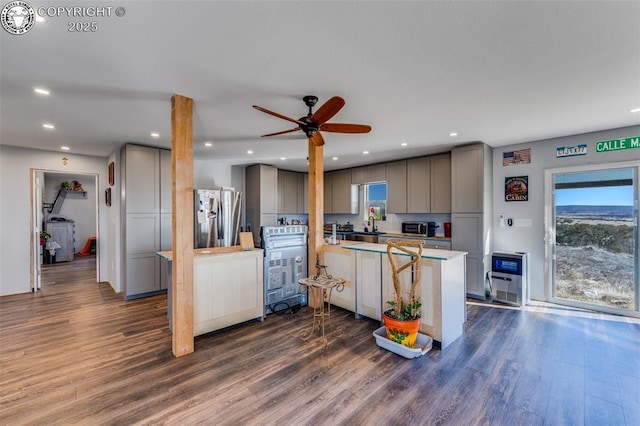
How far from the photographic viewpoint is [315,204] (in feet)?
12.5

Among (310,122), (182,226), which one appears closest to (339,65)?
(310,122)

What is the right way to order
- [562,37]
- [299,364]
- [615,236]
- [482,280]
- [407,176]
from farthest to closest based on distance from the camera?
[407,176] → [482,280] → [615,236] → [299,364] → [562,37]

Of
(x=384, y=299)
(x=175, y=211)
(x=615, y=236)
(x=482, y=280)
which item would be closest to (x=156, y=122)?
(x=175, y=211)

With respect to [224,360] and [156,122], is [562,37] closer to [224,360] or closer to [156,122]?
[224,360]

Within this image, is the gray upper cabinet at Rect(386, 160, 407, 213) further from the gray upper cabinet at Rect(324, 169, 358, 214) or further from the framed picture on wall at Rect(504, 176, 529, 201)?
the framed picture on wall at Rect(504, 176, 529, 201)

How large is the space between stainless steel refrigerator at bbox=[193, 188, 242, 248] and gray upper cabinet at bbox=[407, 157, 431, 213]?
349 centimetres

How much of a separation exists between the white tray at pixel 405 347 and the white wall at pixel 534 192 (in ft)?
8.86

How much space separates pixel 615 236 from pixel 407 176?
309 cm

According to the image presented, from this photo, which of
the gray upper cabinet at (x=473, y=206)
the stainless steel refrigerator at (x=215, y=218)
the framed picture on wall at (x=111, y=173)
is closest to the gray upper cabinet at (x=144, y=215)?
the framed picture on wall at (x=111, y=173)

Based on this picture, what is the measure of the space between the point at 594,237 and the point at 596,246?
0.13 meters

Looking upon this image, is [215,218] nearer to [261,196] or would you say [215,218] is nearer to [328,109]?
[261,196]

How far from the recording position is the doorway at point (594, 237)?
3527mm

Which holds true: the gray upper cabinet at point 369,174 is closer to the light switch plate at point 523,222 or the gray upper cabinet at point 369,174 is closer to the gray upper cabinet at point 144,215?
Result: the light switch plate at point 523,222

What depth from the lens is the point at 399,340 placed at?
2635 mm
